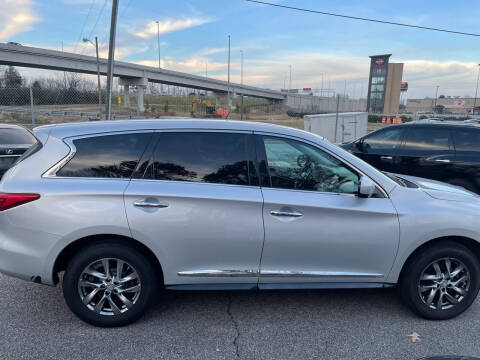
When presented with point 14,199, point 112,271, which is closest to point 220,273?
point 112,271

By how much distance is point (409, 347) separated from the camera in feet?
9.46

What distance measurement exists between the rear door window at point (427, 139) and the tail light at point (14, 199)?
21.5 feet

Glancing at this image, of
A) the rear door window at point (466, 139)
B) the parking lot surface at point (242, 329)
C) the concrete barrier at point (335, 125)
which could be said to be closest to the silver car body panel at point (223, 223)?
the parking lot surface at point (242, 329)

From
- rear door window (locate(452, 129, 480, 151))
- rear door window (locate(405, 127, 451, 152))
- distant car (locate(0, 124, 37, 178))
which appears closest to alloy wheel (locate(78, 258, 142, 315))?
distant car (locate(0, 124, 37, 178))

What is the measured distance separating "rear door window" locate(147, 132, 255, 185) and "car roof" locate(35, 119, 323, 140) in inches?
3.0

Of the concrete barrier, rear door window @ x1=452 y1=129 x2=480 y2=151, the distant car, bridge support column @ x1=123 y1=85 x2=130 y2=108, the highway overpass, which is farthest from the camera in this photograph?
bridge support column @ x1=123 y1=85 x2=130 y2=108

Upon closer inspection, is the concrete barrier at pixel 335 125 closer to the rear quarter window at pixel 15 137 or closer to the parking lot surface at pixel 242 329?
the rear quarter window at pixel 15 137

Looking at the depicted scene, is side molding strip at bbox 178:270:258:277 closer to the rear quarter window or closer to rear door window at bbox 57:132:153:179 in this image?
rear door window at bbox 57:132:153:179

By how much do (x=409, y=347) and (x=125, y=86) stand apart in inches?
2272

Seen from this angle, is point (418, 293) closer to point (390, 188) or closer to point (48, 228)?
point (390, 188)

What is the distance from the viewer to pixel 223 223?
2.96 metres

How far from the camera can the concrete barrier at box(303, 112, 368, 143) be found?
1340cm

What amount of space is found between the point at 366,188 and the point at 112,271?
2158mm

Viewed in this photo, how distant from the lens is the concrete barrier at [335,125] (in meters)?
13.4
